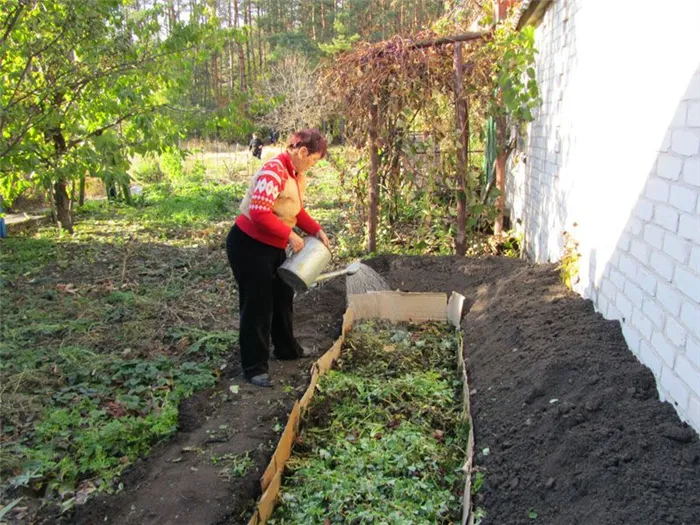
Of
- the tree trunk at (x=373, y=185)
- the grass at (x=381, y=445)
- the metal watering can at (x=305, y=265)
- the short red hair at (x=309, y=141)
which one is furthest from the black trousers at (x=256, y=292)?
the tree trunk at (x=373, y=185)

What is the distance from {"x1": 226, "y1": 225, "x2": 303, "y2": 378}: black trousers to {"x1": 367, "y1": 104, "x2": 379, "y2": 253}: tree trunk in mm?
3319

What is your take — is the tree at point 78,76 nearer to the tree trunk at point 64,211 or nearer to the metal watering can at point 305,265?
the tree trunk at point 64,211

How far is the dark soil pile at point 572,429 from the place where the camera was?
1.91 metres

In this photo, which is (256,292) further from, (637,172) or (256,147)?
(256,147)

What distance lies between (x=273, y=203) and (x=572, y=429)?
2.11 metres

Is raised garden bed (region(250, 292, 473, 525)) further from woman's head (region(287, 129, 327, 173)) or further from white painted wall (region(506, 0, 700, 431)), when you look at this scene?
woman's head (region(287, 129, 327, 173))

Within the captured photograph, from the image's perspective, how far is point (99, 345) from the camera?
4523 mm

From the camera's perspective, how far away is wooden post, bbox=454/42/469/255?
607 cm

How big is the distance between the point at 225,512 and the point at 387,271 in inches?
151

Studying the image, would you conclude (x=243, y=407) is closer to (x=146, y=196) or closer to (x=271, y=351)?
(x=271, y=351)

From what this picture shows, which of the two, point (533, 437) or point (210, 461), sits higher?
point (533, 437)

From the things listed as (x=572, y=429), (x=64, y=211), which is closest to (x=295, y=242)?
(x=572, y=429)

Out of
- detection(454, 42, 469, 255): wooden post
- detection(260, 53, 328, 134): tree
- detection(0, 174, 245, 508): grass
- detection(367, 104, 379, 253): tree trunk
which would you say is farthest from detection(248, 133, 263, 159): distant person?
detection(454, 42, 469, 255): wooden post

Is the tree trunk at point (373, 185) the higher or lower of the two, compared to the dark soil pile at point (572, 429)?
higher
